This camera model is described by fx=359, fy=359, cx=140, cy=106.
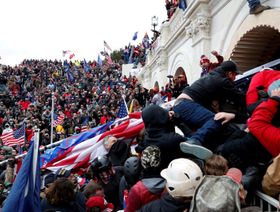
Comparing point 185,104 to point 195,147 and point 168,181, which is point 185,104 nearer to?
point 195,147

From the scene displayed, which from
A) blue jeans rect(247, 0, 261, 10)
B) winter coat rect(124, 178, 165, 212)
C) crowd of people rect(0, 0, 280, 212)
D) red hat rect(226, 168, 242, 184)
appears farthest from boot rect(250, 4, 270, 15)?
red hat rect(226, 168, 242, 184)

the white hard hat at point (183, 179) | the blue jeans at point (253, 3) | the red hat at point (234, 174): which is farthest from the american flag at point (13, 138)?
the red hat at point (234, 174)

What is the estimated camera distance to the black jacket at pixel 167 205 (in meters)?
2.63

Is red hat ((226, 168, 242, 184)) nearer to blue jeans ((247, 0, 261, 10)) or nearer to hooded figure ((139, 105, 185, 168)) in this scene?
hooded figure ((139, 105, 185, 168))

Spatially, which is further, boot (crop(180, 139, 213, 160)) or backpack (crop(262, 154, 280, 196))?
boot (crop(180, 139, 213, 160))

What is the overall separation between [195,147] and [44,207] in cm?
180

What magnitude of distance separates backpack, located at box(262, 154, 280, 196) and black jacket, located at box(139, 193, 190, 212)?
608 millimetres

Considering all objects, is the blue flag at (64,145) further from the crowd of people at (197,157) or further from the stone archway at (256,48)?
the stone archway at (256,48)

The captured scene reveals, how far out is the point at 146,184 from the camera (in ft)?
10.1

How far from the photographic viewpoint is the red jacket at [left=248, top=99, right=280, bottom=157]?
280cm

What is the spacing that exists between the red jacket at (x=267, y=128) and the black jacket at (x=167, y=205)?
80 centimetres

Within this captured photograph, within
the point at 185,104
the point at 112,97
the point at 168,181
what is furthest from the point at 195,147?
the point at 112,97

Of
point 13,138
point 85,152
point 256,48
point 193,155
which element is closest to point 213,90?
point 193,155

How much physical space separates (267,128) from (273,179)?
16.8 inches
